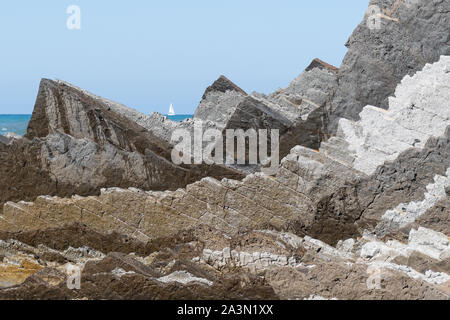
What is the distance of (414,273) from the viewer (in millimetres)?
16188

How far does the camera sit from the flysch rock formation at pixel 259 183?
19.7 meters

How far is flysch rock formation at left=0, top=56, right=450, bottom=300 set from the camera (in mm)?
18609

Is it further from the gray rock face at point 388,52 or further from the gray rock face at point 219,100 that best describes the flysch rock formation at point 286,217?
the gray rock face at point 219,100

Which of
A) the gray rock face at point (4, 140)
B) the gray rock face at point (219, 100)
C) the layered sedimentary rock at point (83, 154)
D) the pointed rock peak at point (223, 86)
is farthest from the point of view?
the pointed rock peak at point (223, 86)

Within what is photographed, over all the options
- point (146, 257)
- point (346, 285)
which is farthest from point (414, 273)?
point (146, 257)

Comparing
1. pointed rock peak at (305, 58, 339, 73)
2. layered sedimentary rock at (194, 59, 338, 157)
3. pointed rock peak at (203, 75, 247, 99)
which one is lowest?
layered sedimentary rock at (194, 59, 338, 157)

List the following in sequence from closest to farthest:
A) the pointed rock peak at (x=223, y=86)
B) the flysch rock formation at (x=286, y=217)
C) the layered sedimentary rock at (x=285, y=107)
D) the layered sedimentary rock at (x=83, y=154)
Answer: the flysch rock formation at (x=286, y=217) < the layered sedimentary rock at (x=83, y=154) < the layered sedimentary rock at (x=285, y=107) < the pointed rock peak at (x=223, y=86)

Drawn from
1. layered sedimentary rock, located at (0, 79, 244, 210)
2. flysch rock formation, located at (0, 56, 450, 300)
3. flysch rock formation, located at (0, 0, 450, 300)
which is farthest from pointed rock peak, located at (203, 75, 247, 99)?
flysch rock formation, located at (0, 56, 450, 300)

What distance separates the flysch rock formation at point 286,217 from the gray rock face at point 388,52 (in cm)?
49

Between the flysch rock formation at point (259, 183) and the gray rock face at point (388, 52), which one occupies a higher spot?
the gray rock face at point (388, 52)

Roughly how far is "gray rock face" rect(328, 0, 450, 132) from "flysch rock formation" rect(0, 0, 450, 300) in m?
0.03

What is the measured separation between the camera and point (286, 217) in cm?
2153

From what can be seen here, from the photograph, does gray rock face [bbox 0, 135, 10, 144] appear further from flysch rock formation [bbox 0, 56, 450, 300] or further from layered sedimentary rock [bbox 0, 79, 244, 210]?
flysch rock formation [bbox 0, 56, 450, 300]

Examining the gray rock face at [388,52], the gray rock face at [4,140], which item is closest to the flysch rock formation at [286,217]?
the gray rock face at [388,52]
